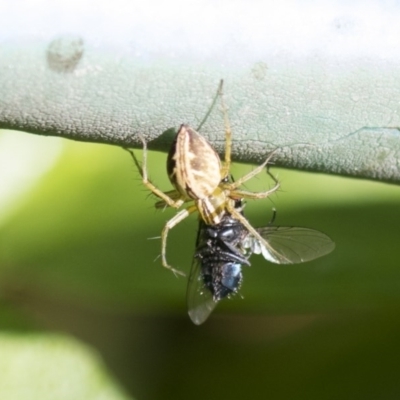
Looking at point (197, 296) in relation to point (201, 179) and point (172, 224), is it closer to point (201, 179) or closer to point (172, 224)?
point (172, 224)

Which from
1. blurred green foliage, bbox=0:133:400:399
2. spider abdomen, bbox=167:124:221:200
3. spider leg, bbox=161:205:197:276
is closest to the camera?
spider abdomen, bbox=167:124:221:200

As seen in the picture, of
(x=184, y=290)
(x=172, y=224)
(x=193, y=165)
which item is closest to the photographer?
(x=193, y=165)

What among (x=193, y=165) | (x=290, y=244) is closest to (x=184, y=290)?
(x=290, y=244)

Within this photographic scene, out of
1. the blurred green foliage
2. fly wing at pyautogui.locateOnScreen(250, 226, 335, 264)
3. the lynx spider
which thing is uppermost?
the lynx spider

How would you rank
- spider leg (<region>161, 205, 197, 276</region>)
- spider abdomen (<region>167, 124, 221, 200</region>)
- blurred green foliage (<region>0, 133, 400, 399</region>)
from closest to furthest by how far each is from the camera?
spider abdomen (<region>167, 124, 221, 200</region>) → spider leg (<region>161, 205, 197, 276</region>) → blurred green foliage (<region>0, 133, 400, 399</region>)

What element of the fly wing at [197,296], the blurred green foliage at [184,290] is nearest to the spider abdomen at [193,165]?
the fly wing at [197,296]

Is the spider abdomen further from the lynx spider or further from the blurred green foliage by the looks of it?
the blurred green foliage

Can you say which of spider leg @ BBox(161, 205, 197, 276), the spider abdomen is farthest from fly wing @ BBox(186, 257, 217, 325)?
the spider abdomen
